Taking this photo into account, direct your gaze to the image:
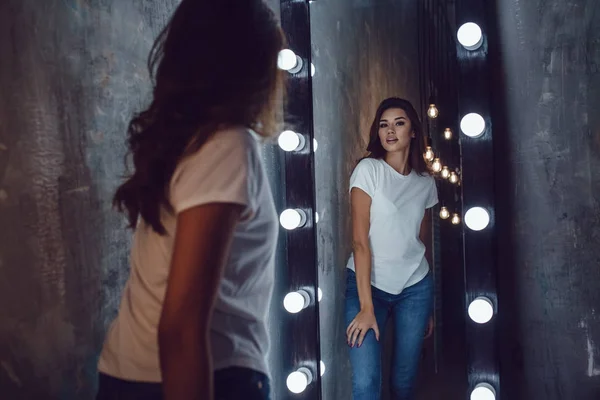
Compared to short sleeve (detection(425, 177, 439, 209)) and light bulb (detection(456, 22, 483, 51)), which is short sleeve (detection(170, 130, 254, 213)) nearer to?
short sleeve (detection(425, 177, 439, 209))

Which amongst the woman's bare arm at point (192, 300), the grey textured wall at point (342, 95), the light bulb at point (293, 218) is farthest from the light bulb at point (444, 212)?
the woman's bare arm at point (192, 300)

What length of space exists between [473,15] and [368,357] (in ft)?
2.53

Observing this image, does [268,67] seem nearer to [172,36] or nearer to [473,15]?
[172,36]

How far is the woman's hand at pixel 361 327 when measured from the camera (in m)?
1.15

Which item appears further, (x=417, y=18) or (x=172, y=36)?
(x=417, y=18)

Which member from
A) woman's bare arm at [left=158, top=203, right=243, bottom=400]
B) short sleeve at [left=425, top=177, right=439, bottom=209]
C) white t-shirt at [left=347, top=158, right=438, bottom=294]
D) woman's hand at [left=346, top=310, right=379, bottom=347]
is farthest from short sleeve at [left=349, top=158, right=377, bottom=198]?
woman's bare arm at [left=158, top=203, right=243, bottom=400]

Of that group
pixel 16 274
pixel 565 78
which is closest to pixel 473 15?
pixel 565 78

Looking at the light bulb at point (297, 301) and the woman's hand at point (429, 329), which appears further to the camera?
the light bulb at point (297, 301)

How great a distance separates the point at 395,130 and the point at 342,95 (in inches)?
6.6

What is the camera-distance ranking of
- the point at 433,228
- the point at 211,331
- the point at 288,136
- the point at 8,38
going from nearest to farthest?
the point at 211,331
the point at 8,38
the point at 433,228
the point at 288,136

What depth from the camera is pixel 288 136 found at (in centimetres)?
127

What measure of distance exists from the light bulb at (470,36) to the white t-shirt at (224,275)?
77 centimetres

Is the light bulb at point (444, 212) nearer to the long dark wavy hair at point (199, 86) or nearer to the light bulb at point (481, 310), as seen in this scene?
the light bulb at point (481, 310)

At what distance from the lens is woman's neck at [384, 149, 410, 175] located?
110 cm
